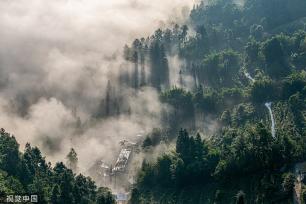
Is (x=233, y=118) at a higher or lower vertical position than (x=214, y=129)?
higher

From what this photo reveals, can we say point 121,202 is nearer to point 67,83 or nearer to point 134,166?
point 134,166

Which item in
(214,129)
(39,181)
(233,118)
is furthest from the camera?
(214,129)

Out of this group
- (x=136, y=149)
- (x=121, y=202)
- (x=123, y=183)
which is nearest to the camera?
(x=121, y=202)

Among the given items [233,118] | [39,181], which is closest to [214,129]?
[233,118]

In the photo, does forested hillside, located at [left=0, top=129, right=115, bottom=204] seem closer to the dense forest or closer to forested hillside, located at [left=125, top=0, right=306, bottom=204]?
the dense forest

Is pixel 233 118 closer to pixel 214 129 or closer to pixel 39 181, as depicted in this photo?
pixel 214 129

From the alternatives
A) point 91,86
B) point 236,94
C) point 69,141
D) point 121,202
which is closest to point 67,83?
point 91,86

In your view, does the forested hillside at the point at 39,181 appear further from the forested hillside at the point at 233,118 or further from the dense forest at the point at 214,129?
the forested hillside at the point at 233,118
